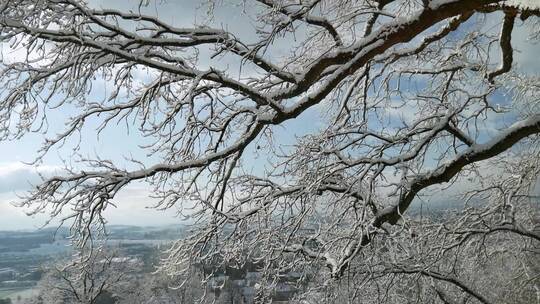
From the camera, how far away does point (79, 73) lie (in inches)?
184

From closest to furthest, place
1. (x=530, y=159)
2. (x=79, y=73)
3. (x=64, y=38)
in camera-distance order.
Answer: (x=64, y=38) < (x=79, y=73) < (x=530, y=159)

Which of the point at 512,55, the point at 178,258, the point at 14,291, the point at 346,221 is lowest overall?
the point at 14,291

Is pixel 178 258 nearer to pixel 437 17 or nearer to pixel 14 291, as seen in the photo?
pixel 437 17

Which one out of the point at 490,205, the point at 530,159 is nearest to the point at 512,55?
the point at 530,159

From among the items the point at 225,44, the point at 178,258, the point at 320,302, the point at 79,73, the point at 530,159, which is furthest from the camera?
the point at 530,159

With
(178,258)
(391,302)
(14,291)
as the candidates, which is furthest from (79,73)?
(14,291)

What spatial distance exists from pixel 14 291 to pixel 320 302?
178 feet

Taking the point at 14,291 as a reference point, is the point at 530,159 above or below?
above

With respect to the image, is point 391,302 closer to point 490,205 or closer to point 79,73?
point 490,205

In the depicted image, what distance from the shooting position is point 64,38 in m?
4.38

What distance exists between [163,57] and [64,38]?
Result: 36.2 inches

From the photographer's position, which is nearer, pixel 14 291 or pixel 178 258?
pixel 178 258

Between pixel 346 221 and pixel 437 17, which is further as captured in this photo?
pixel 346 221

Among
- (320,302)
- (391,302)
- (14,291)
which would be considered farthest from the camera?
(14,291)
